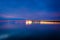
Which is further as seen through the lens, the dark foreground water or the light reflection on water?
the light reflection on water

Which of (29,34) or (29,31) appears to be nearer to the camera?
(29,34)

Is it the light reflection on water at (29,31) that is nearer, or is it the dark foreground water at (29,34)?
the dark foreground water at (29,34)
